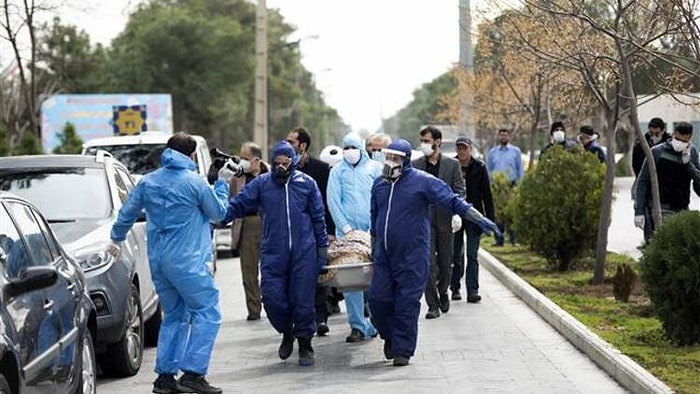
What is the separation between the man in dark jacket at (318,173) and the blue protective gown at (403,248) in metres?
1.44

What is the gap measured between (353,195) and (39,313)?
5.95 m

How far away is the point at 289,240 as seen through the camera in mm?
11859

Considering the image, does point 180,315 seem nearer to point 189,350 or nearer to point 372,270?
point 189,350

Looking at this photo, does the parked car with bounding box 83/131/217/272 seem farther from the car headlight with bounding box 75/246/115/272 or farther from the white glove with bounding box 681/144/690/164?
the car headlight with bounding box 75/246/115/272

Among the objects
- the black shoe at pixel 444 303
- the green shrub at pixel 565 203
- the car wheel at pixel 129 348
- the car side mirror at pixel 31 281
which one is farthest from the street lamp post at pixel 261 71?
the car side mirror at pixel 31 281

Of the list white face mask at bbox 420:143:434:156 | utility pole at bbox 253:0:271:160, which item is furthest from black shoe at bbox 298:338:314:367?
utility pole at bbox 253:0:271:160

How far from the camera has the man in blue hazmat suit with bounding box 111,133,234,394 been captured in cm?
1055

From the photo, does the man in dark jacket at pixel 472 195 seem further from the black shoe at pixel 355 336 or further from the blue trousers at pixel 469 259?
the black shoe at pixel 355 336

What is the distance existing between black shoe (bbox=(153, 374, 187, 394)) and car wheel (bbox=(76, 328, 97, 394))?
1.27 meters

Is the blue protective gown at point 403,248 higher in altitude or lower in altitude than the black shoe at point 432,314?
higher

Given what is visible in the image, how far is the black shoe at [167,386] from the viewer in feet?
35.1

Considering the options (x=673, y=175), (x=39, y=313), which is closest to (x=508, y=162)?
(x=673, y=175)

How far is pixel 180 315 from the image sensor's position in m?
10.8

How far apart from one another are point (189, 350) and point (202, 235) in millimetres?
824
